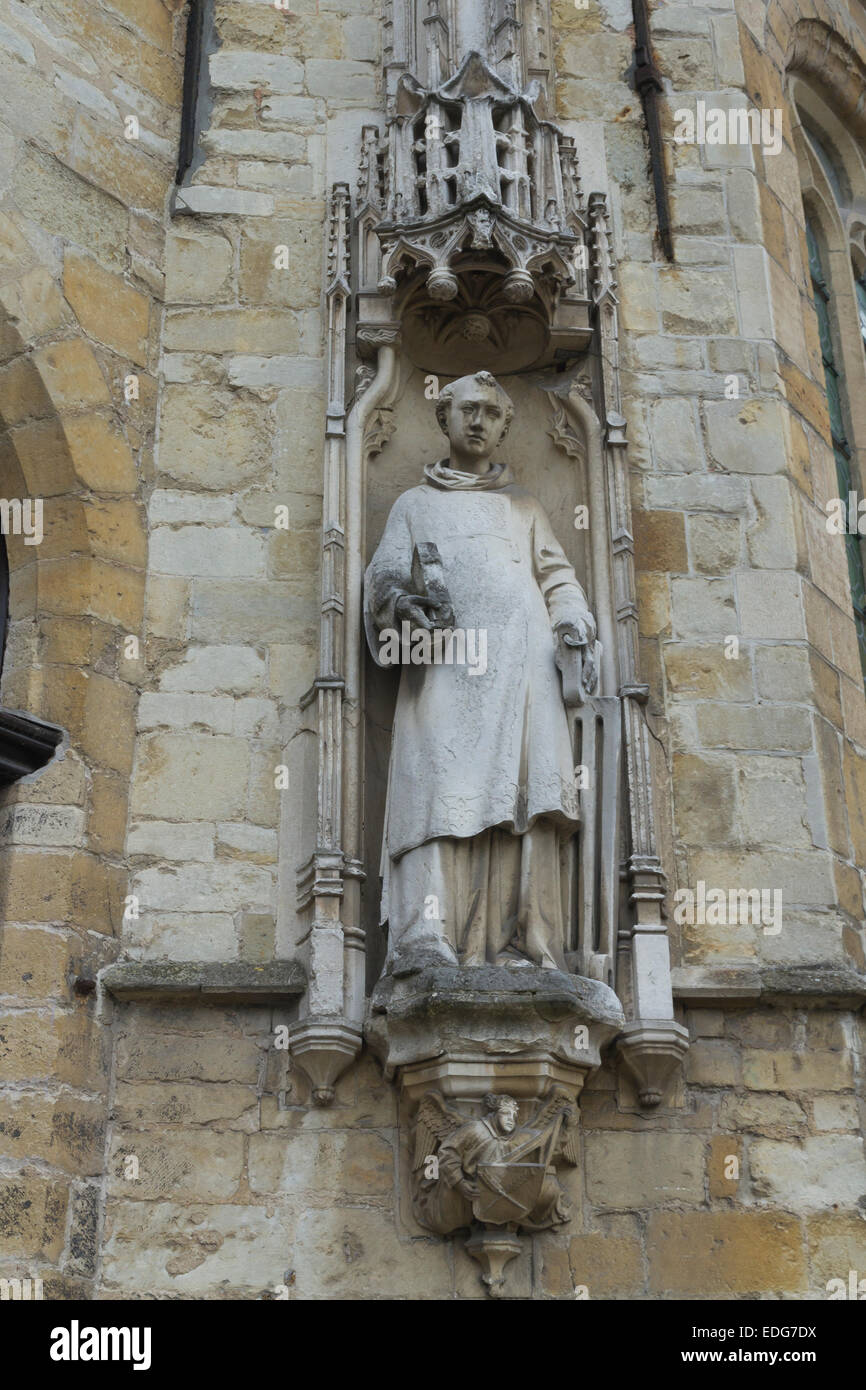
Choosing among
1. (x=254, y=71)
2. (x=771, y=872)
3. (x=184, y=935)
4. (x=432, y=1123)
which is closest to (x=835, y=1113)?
(x=771, y=872)

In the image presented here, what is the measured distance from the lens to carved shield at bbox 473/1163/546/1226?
5.61 m

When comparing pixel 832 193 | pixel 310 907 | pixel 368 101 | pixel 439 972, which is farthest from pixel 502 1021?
pixel 832 193

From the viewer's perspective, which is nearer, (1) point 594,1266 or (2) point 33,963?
(1) point 594,1266

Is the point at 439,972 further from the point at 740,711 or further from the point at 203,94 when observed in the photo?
the point at 203,94

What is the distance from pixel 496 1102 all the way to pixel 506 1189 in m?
0.26

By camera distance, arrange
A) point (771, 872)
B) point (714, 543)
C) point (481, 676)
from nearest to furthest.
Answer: point (481, 676) < point (771, 872) < point (714, 543)

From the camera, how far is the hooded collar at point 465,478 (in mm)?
6734

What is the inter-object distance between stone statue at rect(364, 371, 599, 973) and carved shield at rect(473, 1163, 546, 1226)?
0.62 meters

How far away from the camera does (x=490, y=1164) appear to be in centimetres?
561

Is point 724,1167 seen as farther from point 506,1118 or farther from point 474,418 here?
point 474,418

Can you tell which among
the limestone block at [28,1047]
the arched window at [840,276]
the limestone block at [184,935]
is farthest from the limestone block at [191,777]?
the arched window at [840,276]

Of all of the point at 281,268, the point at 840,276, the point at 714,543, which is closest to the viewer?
the point at 714,543

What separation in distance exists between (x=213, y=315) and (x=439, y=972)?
2.99 m

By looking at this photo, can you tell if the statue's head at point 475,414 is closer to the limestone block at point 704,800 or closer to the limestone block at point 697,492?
the limestone block at point 697,492
